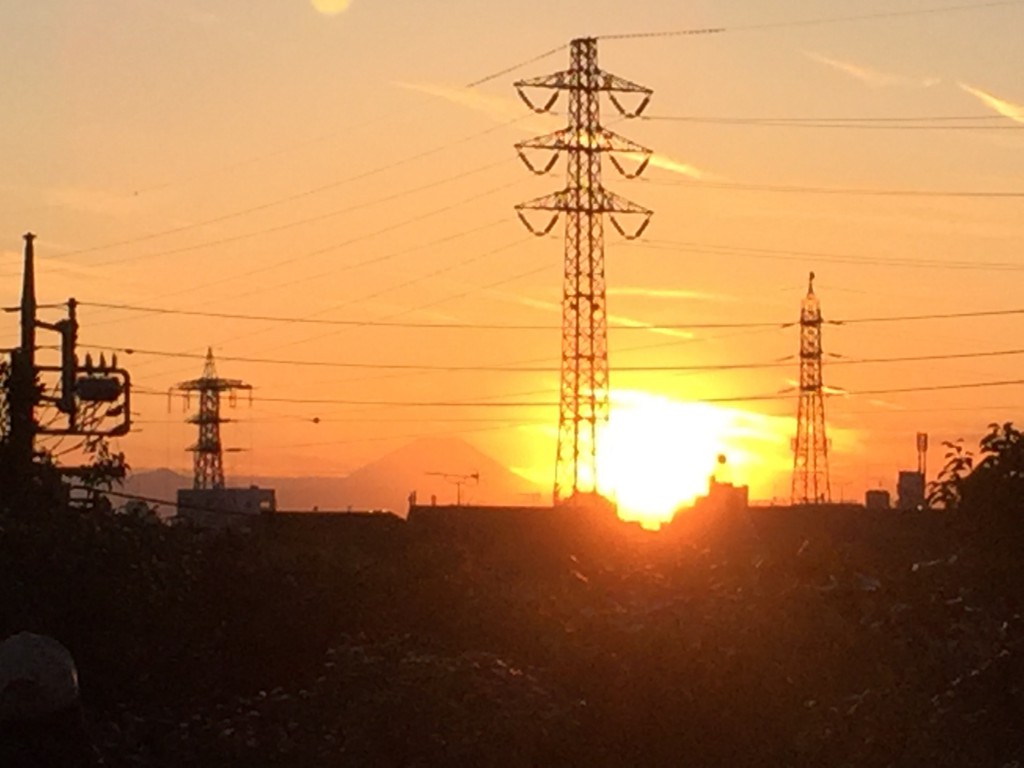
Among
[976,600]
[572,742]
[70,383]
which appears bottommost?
[572,742]

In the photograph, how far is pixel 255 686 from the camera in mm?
30109

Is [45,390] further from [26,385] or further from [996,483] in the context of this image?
[996,483]

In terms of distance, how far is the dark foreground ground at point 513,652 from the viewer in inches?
827

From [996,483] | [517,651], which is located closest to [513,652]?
[517,651]

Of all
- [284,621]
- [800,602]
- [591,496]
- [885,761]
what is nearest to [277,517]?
[591,496]

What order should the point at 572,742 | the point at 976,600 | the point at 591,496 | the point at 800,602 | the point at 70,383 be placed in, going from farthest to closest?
1. the point at 591,496
2. the point at 70,383
3. the point at 800,602
4. the point at 572,742
5. the point at 976,600

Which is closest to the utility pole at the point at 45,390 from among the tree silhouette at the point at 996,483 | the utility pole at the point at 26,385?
the utility pole at the point at 26,385

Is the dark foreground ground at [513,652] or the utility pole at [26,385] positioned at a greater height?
the utility pole at [26,385]

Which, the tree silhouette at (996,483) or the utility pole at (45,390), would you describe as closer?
the tree silhouette at (996,483)

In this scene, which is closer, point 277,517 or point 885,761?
point 885,761

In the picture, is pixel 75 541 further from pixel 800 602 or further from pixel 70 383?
pixel 70 383

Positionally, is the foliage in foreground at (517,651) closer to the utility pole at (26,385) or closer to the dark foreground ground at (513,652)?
the dark foreground ground at (513,652)

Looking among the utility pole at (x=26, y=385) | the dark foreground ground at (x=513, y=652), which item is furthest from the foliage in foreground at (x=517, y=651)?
the utility pole at (x=26, y=385)

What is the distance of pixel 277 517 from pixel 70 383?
1703 centimetres
